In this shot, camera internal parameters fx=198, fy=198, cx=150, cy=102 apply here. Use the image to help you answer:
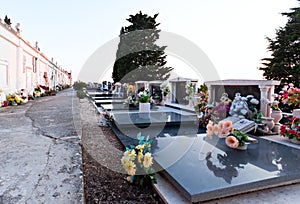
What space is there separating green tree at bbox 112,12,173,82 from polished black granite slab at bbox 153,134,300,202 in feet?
60.3

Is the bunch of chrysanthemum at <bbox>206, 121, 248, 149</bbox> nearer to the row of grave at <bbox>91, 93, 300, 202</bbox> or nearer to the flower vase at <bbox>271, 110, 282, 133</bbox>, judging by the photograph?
the row of grave at <bbox>91, 93, 300, 202</bbox>

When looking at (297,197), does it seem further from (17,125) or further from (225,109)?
(17,125)

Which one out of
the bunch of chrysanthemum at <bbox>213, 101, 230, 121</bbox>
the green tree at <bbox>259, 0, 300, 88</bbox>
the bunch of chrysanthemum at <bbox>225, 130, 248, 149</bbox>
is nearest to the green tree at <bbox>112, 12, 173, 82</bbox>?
the green tree at <bbox>259, 0, 300, 88</bbox>

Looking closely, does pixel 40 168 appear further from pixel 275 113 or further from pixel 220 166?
pixel 275 113

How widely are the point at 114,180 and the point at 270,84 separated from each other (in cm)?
457

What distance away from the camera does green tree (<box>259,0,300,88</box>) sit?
12648 mm

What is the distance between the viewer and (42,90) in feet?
48.4

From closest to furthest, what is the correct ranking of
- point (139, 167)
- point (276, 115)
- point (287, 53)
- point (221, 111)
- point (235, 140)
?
point (139, 167)
point (235, 140)
point (276, 115)
point (221, 111)
point (287, 53)

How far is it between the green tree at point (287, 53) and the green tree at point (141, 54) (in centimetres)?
1100

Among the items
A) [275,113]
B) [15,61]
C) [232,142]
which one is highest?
[15,61]

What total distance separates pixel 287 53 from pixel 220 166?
48.1ft

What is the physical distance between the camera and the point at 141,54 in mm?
21734

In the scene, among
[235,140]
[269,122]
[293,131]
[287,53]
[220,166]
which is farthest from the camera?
[287,53]

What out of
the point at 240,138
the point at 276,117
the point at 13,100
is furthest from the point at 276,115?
the point at 13,100
